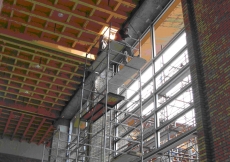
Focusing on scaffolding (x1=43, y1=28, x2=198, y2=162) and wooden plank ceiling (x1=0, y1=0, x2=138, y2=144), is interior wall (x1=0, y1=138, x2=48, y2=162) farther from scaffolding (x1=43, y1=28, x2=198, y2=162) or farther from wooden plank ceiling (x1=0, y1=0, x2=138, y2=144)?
scaffolding (x1=43, y1=28, x2=198, y2=162)

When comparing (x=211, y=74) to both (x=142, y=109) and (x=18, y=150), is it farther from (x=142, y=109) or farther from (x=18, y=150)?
(x=18, y=150)

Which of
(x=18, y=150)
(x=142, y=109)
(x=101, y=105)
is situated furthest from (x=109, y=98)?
(x=18, y=150)

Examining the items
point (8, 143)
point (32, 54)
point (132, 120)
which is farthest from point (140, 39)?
point (8, 143)

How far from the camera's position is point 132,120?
18281mm

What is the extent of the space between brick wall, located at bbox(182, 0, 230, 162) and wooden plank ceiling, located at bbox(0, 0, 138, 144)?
4.76 m

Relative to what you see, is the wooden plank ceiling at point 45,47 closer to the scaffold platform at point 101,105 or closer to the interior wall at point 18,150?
the scaffold platform at point 101,105

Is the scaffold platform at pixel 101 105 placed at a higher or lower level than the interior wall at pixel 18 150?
lower

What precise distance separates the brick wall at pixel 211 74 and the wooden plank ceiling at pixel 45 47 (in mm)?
4756

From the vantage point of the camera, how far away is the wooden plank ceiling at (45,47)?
48.3 feet

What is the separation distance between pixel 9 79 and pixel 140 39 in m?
8.05

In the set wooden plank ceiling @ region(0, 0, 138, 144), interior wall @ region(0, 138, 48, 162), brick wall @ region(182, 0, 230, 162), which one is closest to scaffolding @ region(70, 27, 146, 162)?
wooden plank ceiling @ region(0, 0, 138, 144)

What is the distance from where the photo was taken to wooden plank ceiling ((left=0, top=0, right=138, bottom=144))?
14.7m

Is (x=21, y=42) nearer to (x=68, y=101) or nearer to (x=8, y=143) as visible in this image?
(x=68, y=101)

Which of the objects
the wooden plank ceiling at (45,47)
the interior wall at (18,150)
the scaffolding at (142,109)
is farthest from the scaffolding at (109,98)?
the interior wall at (18,150)
